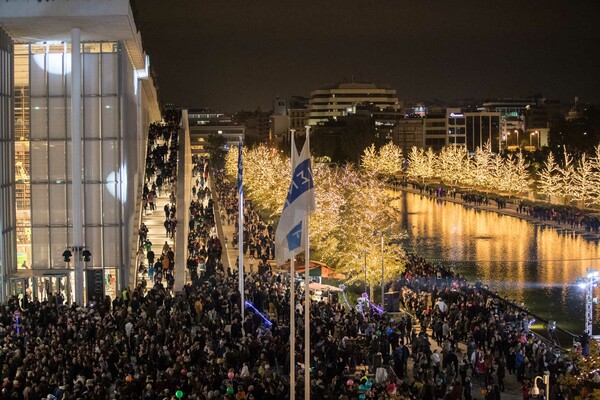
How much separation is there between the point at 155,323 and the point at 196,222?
68.5 feet

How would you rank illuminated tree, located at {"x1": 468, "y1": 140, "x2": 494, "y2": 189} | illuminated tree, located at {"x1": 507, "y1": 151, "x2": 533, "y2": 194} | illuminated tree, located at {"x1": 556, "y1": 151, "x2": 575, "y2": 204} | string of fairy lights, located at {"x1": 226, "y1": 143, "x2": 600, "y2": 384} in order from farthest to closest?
illuminated tree, located at {"x1": 468, "y1": 140, "x2": 494, "y2": 189}, illuminated tree, located at {"x1": 507, "y1": 151, "x2": 533, "y2": 194}, illuminated tree, located at {"x1": 556, "y1": 151, "x2": 575, "y2": 204}, string of fairy lights, located at {"x1": 226, "y1": 143, "x2": 600, "y2": 384}

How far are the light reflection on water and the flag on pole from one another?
62.1 feet

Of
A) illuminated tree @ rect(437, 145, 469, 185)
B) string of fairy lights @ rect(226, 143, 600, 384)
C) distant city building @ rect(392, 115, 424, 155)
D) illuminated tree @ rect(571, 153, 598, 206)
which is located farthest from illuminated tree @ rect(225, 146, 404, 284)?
distant city building @ rect(392, 115, 424, 155)

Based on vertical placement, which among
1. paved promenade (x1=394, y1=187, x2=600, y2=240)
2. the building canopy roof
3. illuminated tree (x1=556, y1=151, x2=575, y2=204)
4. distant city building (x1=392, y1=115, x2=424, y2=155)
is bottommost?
paved promenade (x1=394, y1=187, x2=600, y2=240)

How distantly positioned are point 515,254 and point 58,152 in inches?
1076

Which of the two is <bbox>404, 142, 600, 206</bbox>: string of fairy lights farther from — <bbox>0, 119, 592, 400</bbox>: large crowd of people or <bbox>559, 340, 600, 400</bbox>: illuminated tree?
<bbox>559, 340, 600, 400</bbox>: illuminated tree

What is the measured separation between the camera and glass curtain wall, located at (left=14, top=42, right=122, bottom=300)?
3569 cm

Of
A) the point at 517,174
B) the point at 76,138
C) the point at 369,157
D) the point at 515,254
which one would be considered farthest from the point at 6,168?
the point at 369,157

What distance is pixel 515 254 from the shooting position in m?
53.6

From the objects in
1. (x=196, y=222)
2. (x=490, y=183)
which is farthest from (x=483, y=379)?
(x=490, y=183)

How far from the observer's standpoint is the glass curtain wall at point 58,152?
35.7 meters

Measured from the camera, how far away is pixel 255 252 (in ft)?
155

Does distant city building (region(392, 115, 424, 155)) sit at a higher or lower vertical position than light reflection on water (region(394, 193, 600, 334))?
higher

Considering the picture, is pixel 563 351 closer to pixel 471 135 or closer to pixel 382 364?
pixel 382 364
